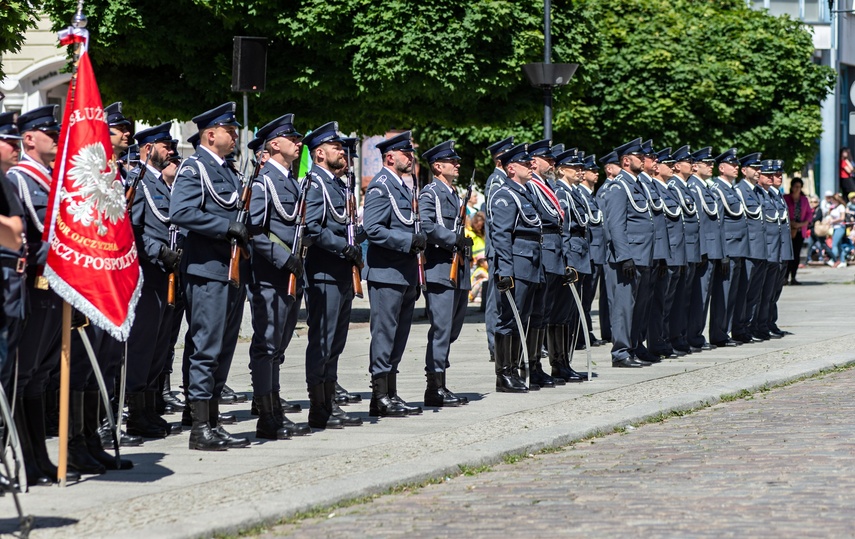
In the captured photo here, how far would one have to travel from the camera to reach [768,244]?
18.3 metres

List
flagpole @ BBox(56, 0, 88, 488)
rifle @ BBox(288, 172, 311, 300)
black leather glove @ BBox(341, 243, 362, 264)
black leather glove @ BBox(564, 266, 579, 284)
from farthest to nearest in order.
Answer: black leather glove @ BBox(564, 266, 579, 284) → black leather glove @ BBox(341, 243, 362, 264) → rifle @ BBox(288, 172, 311, 300) → flagpole @ BBox(56, 0, 88, 488)

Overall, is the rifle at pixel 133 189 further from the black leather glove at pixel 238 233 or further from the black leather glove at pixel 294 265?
the black leather glove at pixel 294 265

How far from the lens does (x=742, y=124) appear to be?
115 feet

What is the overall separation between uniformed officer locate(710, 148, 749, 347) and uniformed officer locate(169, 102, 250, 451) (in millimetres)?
8742

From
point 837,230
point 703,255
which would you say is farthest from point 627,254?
point 837,230

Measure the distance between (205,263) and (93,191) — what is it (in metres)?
1.32

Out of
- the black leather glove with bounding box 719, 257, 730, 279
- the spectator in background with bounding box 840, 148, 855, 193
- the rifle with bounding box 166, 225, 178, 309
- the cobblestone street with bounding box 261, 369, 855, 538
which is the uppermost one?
the spectator in background with bounding box 840, 148, 855, 193

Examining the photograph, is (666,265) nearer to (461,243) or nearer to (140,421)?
(461,243)

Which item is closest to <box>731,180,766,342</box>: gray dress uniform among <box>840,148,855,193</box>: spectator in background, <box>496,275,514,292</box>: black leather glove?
<box>496,275,514,292</box>: black leather glove

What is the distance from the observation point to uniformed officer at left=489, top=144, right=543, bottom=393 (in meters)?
12.9

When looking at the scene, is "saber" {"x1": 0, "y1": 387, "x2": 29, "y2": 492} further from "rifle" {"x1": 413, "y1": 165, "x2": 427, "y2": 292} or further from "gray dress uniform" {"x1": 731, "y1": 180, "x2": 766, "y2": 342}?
"gray dress uniform" {"x1": 731, "y1": 180, "x2": 766, "y2": 342}

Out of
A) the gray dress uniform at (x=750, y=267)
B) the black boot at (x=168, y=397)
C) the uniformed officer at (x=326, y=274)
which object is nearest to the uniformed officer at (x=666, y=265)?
the gray dress uniform at (x=750, y=267)

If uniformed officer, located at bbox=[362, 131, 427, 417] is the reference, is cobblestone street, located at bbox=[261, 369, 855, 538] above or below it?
below

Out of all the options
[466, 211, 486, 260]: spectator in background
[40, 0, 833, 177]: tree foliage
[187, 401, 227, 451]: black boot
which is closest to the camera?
[187, 401, 227, 451]: black boot
